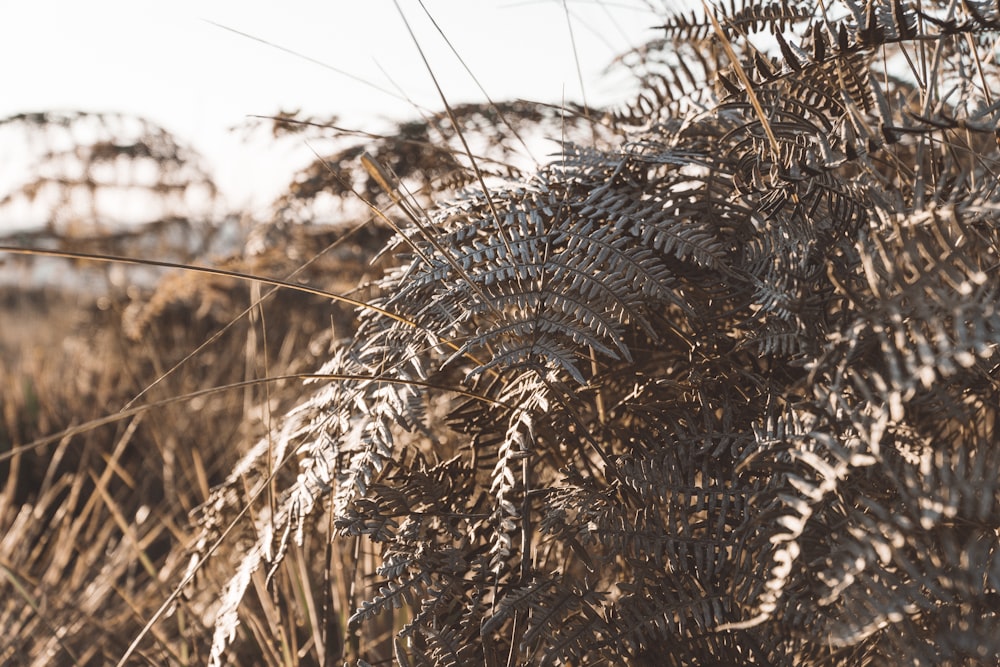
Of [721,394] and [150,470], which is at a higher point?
[721,394]

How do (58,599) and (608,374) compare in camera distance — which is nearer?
(608,374)

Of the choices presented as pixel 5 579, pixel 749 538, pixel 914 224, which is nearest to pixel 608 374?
pixel 749 538

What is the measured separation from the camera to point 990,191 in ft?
2.27

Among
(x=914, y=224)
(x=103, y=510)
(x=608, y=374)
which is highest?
(x=914, y=224)

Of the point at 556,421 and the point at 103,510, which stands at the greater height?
the point at 556,421

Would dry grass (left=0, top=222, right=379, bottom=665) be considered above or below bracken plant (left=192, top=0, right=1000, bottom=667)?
below

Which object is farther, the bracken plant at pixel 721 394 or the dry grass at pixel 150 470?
the dry grass at pixel 150 470

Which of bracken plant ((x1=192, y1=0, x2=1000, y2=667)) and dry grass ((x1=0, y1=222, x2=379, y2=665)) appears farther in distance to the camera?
dry grass ((x1=0, y1=222, x2=379, y2=665))

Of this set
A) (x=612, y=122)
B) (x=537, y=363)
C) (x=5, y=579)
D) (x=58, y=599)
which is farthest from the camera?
(x=5, y=579)

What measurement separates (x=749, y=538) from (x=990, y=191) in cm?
37

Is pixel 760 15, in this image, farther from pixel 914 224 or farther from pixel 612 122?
pixel 914 224

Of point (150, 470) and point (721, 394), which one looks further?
point (150, 470)

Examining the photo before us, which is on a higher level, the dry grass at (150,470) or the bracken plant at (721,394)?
the bracken plant at (721,394)

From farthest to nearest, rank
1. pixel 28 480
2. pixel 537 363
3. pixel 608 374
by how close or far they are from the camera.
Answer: pixel 28 480, pixel 608 374, pixel 537 363
